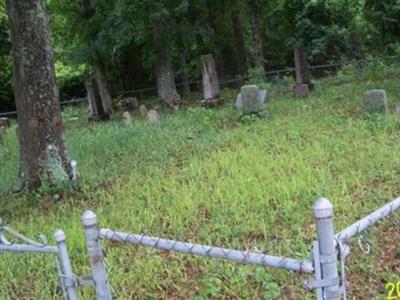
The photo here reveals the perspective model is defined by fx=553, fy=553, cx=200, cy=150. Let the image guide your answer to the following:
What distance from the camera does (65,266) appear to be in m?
3.29

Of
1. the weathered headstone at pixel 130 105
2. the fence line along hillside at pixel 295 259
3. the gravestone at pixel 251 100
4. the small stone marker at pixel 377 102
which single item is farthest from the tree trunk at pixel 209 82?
the fence line along hillside at pixel 295 259

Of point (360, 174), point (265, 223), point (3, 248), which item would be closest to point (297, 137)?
point (360, 174)

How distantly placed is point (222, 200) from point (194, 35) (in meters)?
12.5

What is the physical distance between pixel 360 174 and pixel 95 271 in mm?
4051

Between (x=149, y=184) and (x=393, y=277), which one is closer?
(x=393, y=277)

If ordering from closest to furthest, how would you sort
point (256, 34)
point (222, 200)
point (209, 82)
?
point (222, 200) < point (209, 82) < point (256, 34)

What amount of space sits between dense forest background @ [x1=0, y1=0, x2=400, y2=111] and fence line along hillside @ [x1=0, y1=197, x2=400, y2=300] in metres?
13.6

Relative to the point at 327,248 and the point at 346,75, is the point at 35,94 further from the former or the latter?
the point at 346,75

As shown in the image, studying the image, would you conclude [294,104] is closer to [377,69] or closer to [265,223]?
[377,69]

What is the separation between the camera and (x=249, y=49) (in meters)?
27.0

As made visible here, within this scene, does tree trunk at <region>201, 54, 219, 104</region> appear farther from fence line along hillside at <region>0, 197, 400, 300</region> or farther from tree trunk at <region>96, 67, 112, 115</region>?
fence line along hillside at <region>0, 197, 400, 300</region>

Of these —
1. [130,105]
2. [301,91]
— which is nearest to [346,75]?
[301,91]

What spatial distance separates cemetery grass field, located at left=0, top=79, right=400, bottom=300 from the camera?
427 centimetres

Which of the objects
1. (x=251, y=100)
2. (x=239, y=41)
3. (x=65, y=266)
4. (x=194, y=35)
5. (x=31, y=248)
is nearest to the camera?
(x=65, y=266)
